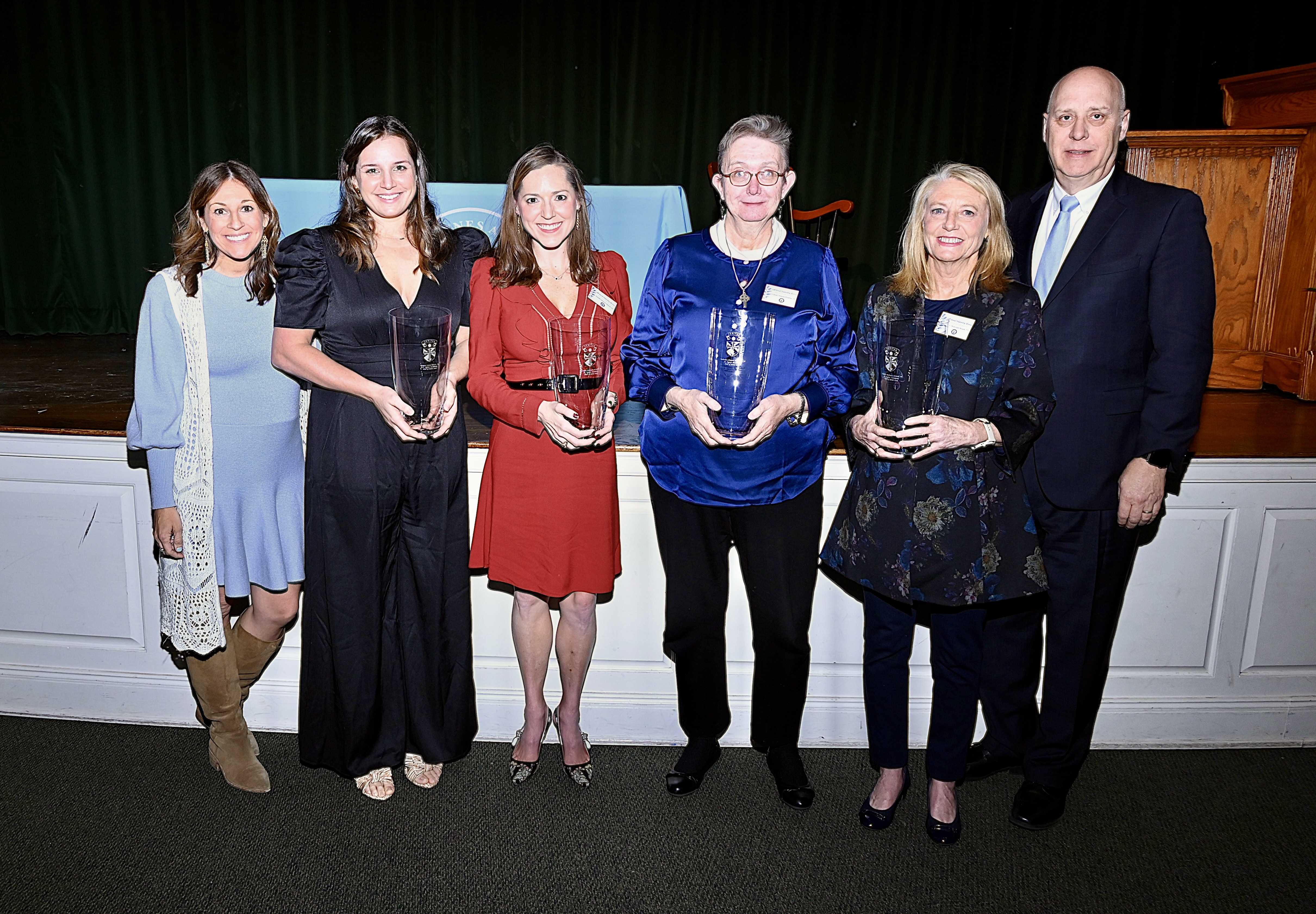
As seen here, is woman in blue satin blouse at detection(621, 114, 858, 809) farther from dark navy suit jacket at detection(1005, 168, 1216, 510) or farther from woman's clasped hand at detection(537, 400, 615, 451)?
dark navy suit jacket at detection(1005, 168, 1216, 510)

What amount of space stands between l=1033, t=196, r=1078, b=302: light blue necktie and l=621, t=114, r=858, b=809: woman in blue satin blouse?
465mm

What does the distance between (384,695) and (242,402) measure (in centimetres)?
78

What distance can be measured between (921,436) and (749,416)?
333 millimetres

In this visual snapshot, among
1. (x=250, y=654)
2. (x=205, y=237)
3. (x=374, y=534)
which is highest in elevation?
(x=205, y=237)

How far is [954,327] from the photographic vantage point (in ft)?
5.93

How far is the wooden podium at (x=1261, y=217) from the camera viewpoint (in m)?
3.38

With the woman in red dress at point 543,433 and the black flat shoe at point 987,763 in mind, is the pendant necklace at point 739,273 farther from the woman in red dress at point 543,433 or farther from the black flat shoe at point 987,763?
the black flat shoe at point 987,763

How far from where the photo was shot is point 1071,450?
2012 mm

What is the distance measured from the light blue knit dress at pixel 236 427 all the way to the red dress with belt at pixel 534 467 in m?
0.46

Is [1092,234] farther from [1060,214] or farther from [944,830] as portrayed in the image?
[944,830]

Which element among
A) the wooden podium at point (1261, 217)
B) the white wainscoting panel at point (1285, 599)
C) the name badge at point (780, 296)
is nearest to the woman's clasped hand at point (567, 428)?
the name badge at point (780, 296)

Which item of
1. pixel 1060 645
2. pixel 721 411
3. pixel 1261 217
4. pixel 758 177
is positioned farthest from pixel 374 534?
pixel 1261 217

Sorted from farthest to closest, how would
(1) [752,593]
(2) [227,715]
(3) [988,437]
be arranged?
(2) [227,715]
(1) [752,593]
(3) [988,437]

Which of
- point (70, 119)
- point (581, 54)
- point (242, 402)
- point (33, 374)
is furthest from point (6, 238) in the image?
point (242, 402)
